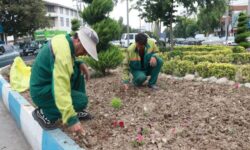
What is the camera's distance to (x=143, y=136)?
3846 mm

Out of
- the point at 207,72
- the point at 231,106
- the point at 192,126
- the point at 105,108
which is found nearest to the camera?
the point at 192,126

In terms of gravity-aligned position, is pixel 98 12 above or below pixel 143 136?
above

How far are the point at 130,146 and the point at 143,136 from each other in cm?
32

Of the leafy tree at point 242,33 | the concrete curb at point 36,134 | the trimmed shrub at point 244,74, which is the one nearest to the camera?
the concrete curb at point 36,134

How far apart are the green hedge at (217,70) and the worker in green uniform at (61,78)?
354 centimetres

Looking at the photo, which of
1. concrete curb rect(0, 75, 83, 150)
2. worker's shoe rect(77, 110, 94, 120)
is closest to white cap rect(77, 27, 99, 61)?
concrete curb rect(0, 75, 83, 150)

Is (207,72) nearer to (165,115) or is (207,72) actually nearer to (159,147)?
(165,115)

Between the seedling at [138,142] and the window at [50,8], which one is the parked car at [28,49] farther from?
the window at [50,8]

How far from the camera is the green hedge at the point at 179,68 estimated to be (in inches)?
309

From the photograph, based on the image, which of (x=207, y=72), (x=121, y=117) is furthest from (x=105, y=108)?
(x=207, y=72)

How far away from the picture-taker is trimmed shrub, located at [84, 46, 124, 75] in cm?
882

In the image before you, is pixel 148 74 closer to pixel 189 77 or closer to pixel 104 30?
pixel 189 77

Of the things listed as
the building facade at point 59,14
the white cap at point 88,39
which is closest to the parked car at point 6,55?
the white cap at point 88,39

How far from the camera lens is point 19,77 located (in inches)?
314
